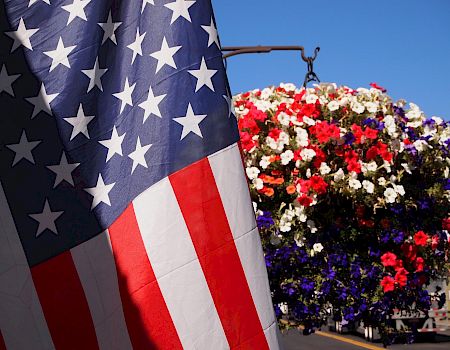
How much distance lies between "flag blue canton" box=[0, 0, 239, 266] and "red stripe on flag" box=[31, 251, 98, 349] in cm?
4

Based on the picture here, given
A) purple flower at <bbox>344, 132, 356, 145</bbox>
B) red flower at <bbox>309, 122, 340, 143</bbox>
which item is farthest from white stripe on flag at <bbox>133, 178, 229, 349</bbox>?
purple flower at <bbox>344, 132, 356, 145</bbox>

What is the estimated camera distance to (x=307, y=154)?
466 cm

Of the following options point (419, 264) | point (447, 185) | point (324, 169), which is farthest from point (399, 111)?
point (419, 264)

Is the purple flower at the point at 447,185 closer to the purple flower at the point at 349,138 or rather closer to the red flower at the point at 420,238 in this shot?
the red flower at the point at 420,238

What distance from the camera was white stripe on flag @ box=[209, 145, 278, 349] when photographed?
5.70 ft

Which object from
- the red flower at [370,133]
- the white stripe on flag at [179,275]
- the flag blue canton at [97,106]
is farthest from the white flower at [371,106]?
the white stripe on flag at [179,275]

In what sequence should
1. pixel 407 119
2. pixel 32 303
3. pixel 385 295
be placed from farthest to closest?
pixel 407 119
pixel 385 295
pixel 32 303

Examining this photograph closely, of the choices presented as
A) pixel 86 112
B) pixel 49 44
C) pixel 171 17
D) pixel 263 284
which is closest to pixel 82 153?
pixel 86 112

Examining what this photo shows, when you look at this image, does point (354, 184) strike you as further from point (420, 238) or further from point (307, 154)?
point (420, 238)

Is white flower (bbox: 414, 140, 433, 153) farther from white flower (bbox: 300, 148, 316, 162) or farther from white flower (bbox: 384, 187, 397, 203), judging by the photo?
white flower (bbox: 300, 148, 316, 162)

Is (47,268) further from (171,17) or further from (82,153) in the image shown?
(171,17)

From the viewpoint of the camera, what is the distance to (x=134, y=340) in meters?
1.72

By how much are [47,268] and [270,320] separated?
54 centimetres

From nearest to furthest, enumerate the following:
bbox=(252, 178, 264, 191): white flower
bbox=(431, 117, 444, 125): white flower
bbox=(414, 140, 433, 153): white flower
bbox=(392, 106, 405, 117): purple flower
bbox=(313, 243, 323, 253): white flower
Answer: bbox=(313, 243, 323, 253): white flower, bbox=(252, 178, 264, 191): white flower, bbox=(414, 140, 433, 153): white flower, bbox=(392, 106, 405, 117): purple flower, bbox=(431, 117, 444, 125): white flower
